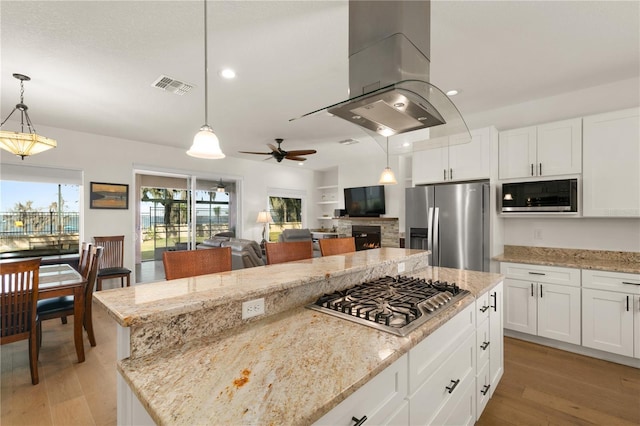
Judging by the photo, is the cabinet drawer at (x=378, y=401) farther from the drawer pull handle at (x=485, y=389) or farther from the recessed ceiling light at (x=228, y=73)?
the recessed ceiling light at (x=228, y=73)

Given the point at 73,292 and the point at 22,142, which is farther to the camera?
the point at 22,142

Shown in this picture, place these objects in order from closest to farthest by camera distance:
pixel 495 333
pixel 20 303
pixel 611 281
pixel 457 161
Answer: pixel 495 333 → pixel 20 303 → pixel 611 281 → pixel 457 161

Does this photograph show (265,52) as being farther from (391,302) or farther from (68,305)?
(68,305)

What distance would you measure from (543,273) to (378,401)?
286 cm

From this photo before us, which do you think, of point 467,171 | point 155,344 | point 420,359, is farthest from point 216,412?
point 467,171

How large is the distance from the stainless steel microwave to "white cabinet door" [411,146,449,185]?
2.29 ft

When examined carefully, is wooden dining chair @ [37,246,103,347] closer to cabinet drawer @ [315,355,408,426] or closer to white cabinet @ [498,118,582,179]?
cabinet drawer @ [315,355,408,426]

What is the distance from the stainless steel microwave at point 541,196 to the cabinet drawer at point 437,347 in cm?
206

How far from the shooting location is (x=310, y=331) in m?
1.23

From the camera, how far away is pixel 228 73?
2.76 m

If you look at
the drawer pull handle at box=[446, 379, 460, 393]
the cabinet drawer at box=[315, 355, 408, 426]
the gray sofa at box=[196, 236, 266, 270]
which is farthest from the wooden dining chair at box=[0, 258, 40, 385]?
the drawer pull handle at box=[446, 379, 460, 393]

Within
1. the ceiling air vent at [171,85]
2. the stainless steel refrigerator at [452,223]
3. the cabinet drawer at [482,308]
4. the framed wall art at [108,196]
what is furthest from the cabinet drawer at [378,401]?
the framed wall art at [108,196]

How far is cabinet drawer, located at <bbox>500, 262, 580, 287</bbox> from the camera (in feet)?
9.26

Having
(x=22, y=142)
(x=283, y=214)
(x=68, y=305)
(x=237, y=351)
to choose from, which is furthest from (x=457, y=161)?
(x=283, y=214)
